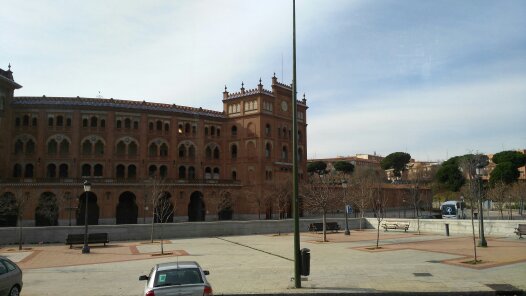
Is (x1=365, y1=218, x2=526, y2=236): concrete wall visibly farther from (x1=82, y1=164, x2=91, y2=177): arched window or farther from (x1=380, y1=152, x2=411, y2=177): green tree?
(x1=380, y1=152, x2=411, y2=177): green tree

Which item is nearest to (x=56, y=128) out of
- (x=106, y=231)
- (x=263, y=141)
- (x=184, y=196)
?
(x=184, y=196)

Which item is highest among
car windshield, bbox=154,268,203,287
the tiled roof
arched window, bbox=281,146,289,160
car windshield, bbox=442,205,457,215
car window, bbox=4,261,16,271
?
the tiled roof

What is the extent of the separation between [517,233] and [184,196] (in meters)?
43.5

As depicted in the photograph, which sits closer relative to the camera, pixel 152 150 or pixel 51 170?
pixel 51 170

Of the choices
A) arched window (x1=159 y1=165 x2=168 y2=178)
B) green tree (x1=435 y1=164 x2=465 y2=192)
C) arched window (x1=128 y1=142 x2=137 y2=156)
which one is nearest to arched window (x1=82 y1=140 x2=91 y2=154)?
arched window (x1=128 y1=142 x2=137 y2=156)

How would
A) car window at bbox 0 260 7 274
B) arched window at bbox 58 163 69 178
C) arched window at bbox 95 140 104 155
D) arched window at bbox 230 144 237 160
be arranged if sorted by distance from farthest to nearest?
arched window at bbox 230 144 237 160, arched window at bbox 95 140 104 155, arched window at bbox 58 163 69 178, car window at bbox 0 260 7 274

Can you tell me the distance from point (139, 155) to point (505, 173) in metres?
67.0

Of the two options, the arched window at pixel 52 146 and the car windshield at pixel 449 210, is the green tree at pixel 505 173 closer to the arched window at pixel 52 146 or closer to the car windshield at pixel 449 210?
the car windshield at pixel 449 210

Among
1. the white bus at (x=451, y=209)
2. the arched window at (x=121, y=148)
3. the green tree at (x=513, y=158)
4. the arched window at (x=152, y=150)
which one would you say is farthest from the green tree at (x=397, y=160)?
the arched window at (x=121, y=148)

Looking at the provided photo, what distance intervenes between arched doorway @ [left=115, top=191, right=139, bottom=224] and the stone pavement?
32541 mm

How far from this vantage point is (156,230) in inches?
1266

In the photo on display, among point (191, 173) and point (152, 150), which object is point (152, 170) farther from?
point (191, 173)

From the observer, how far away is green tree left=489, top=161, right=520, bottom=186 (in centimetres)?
8200

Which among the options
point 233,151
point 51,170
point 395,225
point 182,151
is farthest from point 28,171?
point 395,225
